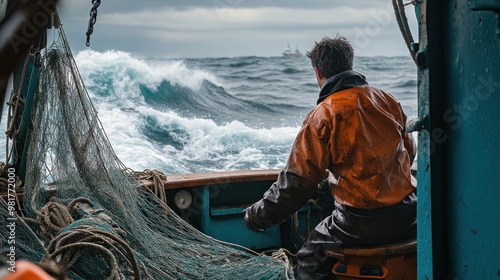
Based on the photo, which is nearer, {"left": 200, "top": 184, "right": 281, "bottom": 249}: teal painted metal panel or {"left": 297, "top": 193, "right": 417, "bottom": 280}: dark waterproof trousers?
{"left": 297, "top": 193, "right": 417, "bottom": 280}: dark waterproof trousers

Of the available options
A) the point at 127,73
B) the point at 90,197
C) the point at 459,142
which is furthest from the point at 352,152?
the point at 127,73

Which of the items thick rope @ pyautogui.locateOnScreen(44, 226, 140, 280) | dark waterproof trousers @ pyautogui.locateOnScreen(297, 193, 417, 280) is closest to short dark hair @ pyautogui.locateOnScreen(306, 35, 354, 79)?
dark waterproof trousers @ pyautogui.locateOnScreen(297, 193, 417, 280)

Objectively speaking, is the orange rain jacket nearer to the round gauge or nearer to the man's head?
the man's head

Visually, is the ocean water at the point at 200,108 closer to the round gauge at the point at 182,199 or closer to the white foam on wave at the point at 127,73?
the white foam on wave at the point at 127,73

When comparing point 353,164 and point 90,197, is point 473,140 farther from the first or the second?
point 90,197

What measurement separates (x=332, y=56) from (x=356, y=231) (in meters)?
1.01

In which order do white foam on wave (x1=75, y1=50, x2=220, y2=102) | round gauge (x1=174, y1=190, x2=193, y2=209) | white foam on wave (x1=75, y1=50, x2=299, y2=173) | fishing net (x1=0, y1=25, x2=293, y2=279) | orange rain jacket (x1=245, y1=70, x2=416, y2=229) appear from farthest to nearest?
white foam on wave (x1=75, y1=50, x2=220, y2=102) < white foam on wave (x1=75, y1=50, x2=299, y2=173) < round gauge (x1=174, y1=190, x2=193, y2=209) < fishing net (x1=0, y1=25, x2=293, y2=279) < orange rain jacket (x1=245, y1=70, x2=416, y2=229)

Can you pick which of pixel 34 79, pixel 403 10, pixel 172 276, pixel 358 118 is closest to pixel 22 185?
pixel 34 79

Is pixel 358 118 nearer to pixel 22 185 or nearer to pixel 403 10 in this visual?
pixel 403 10

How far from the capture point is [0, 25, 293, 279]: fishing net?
3598 millimetres

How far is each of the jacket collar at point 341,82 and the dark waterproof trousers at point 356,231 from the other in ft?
2.13

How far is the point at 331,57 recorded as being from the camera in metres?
3.43

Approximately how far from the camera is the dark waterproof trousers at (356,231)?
3248 mm

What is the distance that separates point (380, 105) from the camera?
3.30 meters
